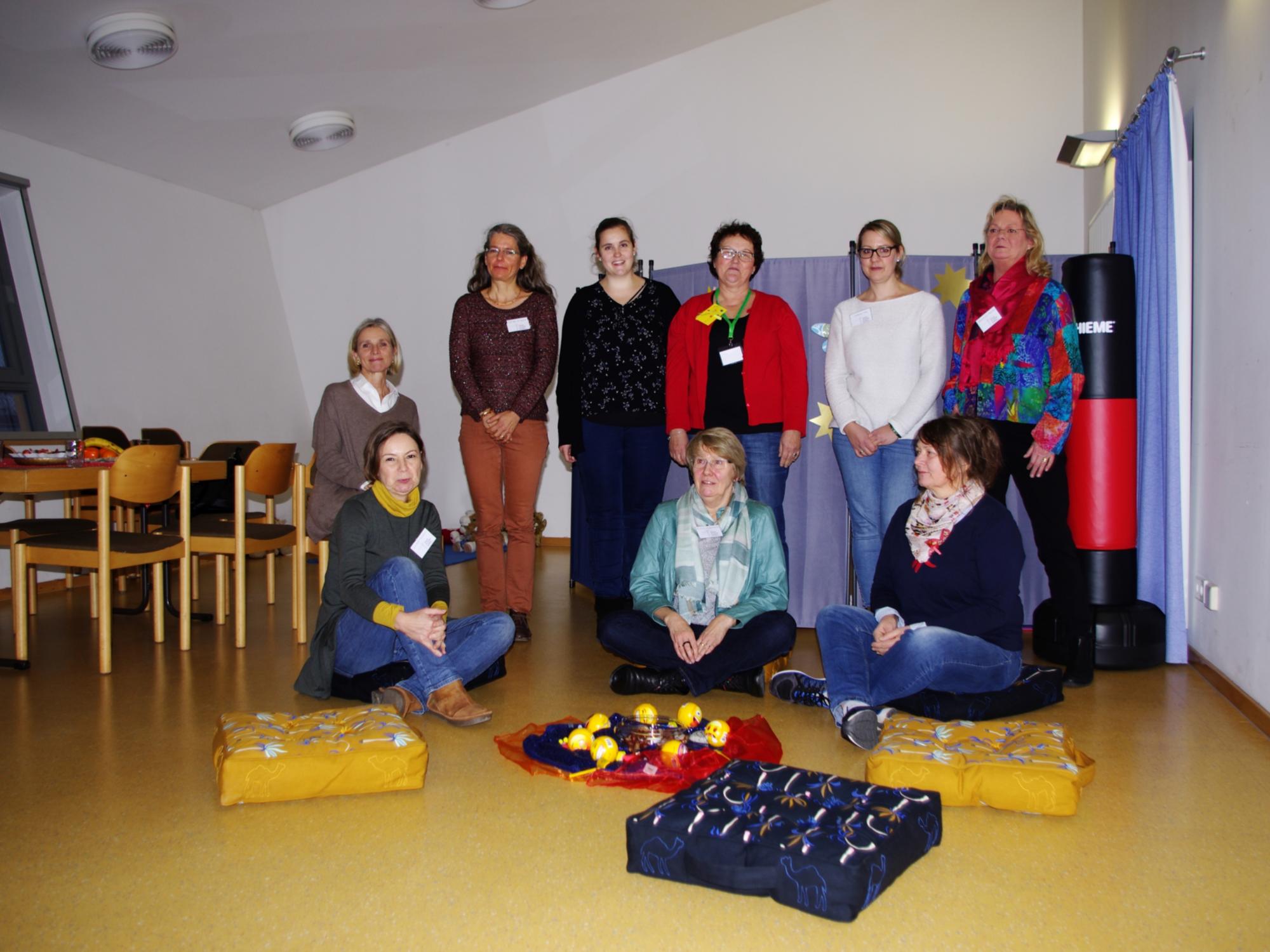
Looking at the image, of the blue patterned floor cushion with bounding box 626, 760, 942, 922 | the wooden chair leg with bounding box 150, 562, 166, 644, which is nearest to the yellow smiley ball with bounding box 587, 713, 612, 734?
the blue patterned floor cushion with bounding box 626, 760, 942, 922

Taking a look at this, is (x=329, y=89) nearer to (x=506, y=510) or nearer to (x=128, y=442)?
(x=128, y=442)

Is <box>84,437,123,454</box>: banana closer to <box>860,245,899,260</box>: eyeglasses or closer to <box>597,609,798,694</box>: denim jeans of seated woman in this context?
<box>597,609,798,694</box>: denim jeans of seated woman

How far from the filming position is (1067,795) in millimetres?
2029

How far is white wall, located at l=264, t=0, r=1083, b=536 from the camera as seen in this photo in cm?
593

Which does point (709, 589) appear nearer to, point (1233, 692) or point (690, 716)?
point (690, 716)

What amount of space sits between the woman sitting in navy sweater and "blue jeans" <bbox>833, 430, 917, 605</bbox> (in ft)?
1.97

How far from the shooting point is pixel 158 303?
236 inches

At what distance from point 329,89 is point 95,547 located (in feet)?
10.7

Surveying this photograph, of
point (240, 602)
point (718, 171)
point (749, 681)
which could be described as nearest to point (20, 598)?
Answer: point (240, 602)

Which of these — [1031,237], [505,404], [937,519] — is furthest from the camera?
[505,404]

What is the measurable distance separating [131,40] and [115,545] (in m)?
2.31

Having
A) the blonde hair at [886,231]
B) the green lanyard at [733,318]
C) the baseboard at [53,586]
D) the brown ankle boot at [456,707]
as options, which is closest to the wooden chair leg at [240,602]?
the brown ankle boot at [456,707]

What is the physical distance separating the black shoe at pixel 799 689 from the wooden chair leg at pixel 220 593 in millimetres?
Answer: 2646

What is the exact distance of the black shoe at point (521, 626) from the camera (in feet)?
12.6
